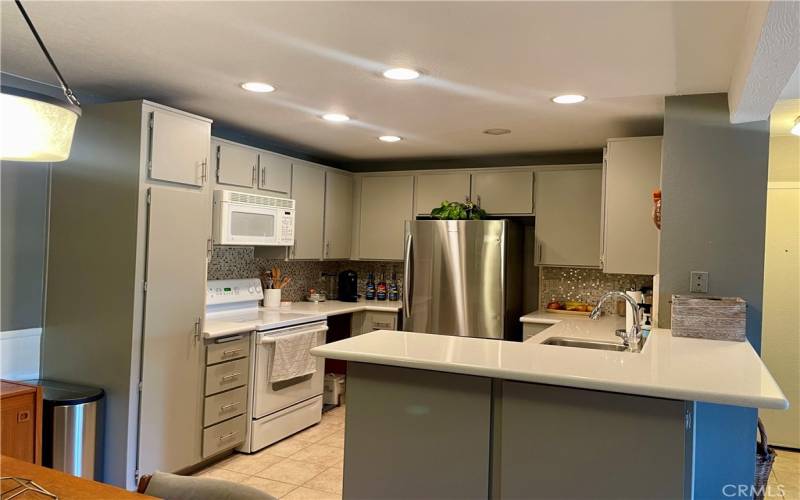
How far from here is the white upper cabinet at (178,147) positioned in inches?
115

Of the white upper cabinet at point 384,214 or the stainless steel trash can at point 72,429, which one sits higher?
the white upper cabinet at point 384,214

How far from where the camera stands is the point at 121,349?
9.40 feet

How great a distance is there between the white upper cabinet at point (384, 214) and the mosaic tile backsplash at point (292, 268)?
0.94ft

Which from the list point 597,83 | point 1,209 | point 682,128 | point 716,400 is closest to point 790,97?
point 682,128

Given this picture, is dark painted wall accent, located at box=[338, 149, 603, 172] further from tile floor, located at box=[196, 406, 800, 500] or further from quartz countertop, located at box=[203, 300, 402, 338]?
tile floor, located at box=[196, 406, 800, 500]

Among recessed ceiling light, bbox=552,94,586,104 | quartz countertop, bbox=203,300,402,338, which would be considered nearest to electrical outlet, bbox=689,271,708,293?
recessed ceiling light, bbox=552,94,586,104

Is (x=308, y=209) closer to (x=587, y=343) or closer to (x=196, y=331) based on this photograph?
(x=196, y=331)

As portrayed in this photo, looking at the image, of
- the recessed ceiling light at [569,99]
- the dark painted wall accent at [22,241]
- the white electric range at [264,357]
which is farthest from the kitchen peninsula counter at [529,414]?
the dark painted wall accent at [22,241]

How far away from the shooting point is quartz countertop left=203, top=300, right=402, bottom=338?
3.41 m

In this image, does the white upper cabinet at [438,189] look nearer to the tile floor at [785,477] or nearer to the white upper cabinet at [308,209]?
the white upper cabinet at [308,209]

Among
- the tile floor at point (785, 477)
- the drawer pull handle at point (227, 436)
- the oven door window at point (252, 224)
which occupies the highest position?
the oven door window at point (252, 224)

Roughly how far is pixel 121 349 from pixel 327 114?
68.8 inches

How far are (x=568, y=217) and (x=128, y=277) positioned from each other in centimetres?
308

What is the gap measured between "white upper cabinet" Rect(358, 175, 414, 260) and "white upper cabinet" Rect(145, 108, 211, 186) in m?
2.07
